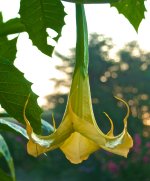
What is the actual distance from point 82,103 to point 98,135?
5 centimetres

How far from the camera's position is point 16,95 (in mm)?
635

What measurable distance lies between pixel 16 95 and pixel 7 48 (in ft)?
0.73

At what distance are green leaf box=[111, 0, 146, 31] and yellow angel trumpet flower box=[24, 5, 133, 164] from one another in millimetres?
138

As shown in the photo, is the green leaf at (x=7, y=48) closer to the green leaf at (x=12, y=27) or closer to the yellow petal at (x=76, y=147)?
the green leaf at (x=12, y=27)

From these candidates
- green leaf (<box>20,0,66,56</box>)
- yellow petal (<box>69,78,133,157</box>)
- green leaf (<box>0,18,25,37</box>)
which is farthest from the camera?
green leaf (<box>0,18,25,37</box>)

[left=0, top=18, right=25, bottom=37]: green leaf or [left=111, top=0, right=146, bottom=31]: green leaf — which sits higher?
[left=111, top=0, right=146, bottom=31]: green leaf

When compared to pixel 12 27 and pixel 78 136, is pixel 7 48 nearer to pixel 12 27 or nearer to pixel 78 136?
pixel 12 27

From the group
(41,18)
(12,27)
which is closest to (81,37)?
(41,18)

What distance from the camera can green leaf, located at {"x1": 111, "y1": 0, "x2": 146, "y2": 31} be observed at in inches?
26.4

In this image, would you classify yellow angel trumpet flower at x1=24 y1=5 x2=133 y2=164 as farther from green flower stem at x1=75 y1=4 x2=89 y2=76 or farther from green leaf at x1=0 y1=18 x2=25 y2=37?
green leaf at x1=0 y1=18 x2=25 y2=37

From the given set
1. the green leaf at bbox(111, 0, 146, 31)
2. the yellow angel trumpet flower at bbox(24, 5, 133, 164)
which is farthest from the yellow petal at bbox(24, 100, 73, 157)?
the green leaf at bbox(111, 0, 146, 31)

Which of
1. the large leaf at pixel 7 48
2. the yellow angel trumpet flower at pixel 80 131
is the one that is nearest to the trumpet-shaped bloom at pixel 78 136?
the yellow angel trumpet flower at pixel 80 131

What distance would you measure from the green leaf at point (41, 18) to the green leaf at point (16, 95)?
5cm

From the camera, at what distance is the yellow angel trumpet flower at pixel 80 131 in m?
0.49
